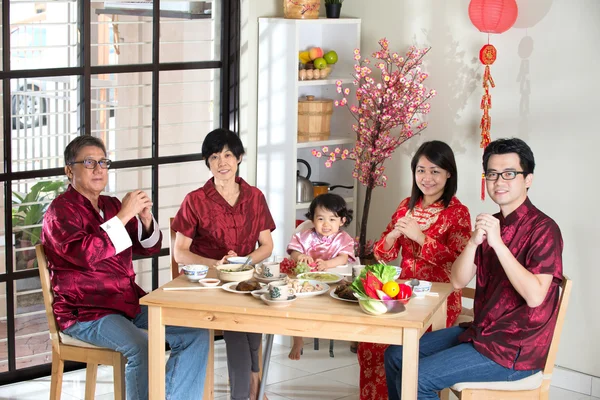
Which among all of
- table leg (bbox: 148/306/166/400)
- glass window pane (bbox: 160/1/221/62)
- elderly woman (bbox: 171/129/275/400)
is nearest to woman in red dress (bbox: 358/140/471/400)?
elderly woman (bbox: 171/129/275/400)

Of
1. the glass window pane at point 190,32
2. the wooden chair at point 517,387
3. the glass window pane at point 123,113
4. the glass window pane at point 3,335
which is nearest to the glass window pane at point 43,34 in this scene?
the glass window pane at point 123,113

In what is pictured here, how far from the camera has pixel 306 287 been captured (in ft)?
10.1

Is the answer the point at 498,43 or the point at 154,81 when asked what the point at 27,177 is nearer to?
the point at 154,81

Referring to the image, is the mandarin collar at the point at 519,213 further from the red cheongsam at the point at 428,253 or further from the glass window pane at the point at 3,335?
the glass window pane at the point at 3,335

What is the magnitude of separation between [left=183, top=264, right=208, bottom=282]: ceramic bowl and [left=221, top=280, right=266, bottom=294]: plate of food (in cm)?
11

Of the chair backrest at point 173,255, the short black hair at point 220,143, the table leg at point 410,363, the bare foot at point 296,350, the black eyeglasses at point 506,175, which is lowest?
the bare foot at point 296,350

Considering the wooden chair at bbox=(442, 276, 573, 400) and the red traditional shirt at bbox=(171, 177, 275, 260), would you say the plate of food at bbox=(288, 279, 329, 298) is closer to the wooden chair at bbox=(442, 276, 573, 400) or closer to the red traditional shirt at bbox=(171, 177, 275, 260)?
the wooden chair at bbox=(442, 276, 573, 400)

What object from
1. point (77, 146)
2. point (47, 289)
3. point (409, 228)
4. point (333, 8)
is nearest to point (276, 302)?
point (409, 228)

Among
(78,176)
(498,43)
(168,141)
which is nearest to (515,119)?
(498,43)

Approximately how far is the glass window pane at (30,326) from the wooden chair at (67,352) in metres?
0.90

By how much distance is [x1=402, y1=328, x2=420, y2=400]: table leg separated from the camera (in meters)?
2.78

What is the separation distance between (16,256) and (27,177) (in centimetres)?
37

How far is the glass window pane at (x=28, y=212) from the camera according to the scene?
4164 millimetres

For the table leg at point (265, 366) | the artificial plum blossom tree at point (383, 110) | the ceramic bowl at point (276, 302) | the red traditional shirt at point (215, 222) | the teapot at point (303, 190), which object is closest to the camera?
the ceramic bowl at point (276, 302)
